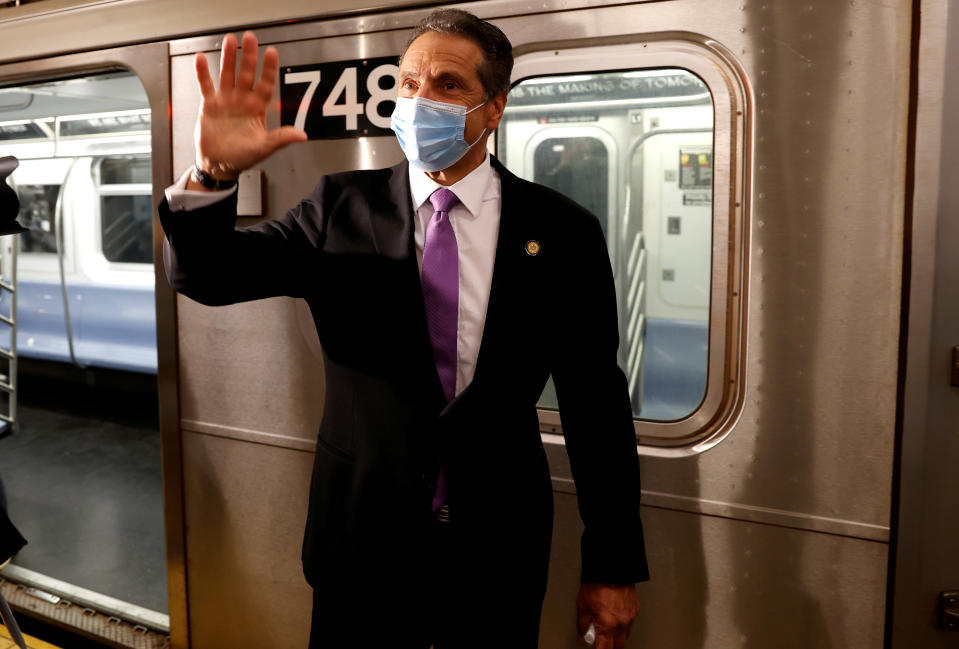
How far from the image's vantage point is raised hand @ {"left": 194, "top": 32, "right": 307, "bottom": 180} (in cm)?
122

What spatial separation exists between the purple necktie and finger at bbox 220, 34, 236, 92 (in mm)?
451

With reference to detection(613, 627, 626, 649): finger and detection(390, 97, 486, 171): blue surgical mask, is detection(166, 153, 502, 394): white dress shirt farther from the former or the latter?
detection(613, 627, 626, 649): finger

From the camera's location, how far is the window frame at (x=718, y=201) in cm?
179

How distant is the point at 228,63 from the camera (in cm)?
120

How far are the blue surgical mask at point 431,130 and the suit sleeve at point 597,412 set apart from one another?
0.97ft

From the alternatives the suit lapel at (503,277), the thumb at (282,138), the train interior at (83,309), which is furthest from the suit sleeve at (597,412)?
the train interior at (83,309)

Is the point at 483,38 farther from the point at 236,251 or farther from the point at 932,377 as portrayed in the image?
the point at 932,377

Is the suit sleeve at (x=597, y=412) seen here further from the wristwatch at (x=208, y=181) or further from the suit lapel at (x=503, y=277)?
the wristwatch at (x=208, y=181)

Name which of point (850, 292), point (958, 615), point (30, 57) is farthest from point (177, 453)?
point (958, 615)

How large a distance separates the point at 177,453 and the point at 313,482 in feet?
4.11

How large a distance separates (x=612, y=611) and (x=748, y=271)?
0.85 m

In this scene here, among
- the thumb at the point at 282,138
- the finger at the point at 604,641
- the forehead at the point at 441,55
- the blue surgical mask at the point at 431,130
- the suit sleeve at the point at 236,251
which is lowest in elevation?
the finger at the point at 604,641

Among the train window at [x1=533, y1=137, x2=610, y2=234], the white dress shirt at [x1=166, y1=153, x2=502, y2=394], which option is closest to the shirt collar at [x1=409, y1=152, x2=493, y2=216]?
the white dress shirt at [x1=166, y1=153, x2=502, y2=394]

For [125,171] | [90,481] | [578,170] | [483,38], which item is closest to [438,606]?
[483,38]
